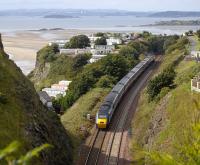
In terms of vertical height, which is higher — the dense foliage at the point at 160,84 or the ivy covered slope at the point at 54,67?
the dense foliage at the point at 160,84

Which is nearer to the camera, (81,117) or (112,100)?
(81,117)

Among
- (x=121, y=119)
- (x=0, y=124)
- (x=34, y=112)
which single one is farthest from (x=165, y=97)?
(x=0, y=124)

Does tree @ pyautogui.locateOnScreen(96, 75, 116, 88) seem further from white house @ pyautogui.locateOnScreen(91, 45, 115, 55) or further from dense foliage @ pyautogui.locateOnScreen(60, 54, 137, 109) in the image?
white house @ pyautogui.locateOnScreen(91, 45, 115, 55)

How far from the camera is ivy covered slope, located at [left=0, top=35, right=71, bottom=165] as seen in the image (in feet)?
78.7

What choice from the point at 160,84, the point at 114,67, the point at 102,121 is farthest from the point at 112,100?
the point at 114,67

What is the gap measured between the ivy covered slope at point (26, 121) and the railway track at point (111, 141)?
6.70ft

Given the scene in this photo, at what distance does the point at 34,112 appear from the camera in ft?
96.8

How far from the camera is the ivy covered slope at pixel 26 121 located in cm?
2400

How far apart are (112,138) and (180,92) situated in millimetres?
7259

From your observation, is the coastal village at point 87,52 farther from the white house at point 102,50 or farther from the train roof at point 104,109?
the train roof at point 104,109

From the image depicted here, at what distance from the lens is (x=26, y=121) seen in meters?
26.5

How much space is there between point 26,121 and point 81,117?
14825mm

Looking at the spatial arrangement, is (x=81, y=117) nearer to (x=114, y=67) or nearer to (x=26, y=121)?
(x=26, y=121)

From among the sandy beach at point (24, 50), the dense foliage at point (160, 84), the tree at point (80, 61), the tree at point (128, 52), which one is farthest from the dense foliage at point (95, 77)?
the sandy beach at point (24, 50)
